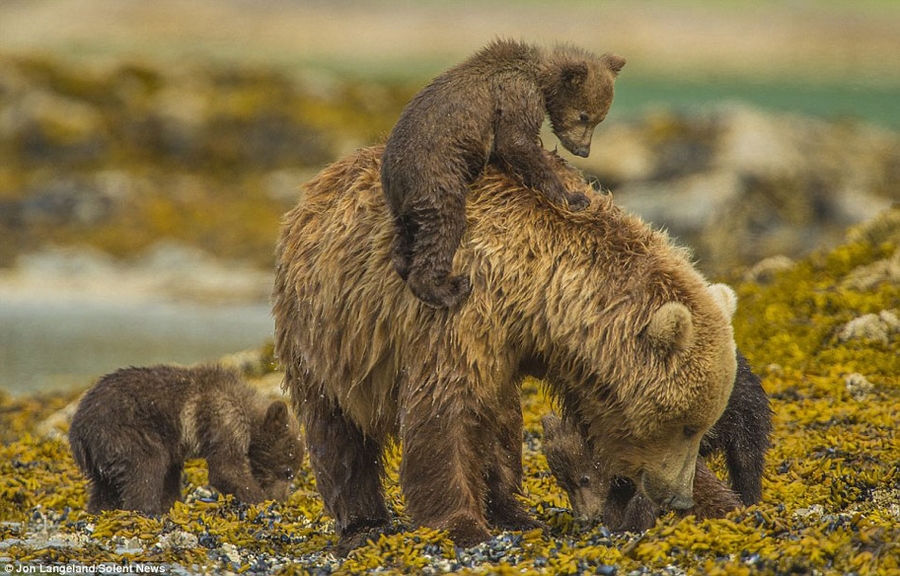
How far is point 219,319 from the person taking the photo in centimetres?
2581

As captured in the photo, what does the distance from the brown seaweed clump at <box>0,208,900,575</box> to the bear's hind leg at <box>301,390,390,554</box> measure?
0.65 feet

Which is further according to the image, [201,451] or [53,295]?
[53,295]

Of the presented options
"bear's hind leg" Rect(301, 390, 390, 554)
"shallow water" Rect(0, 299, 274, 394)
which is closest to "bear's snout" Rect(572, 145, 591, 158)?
"bear's hind leg" Rect(301, 390, 390, 554)

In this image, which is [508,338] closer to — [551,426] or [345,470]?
[345,470]

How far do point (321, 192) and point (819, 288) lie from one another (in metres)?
7.83

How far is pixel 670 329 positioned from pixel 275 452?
16.0ft

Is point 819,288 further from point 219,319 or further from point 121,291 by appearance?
point 121,291

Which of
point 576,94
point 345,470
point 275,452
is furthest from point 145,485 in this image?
point 576,94

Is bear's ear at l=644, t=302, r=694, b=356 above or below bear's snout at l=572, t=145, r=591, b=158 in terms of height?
below

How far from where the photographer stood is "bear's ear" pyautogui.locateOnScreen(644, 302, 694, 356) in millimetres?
6887

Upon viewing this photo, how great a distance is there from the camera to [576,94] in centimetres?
781

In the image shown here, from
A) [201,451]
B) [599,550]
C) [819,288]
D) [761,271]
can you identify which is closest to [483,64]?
[599,550]

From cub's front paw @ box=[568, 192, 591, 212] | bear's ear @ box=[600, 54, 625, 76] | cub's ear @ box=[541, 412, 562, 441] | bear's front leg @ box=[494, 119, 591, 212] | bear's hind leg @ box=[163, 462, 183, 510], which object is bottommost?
bear's hind leg @ box=[163, 462, 183, 510]

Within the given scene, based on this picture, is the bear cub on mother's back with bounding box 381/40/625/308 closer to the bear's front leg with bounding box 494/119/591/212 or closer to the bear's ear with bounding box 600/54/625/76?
the bear's front leg with bounding box 494/119/591/212
